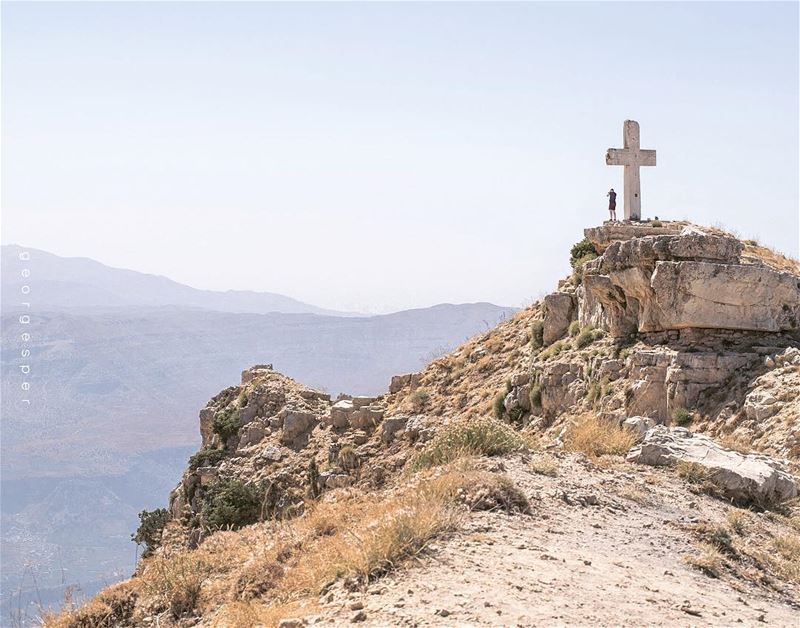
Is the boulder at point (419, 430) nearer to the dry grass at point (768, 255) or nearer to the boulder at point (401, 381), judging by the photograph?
the boulder at point (401, 381)

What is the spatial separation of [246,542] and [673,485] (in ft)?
20.2

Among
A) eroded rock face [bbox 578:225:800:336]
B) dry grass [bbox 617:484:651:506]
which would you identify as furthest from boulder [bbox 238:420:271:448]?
dry grass [bbox 617:484:651:506]

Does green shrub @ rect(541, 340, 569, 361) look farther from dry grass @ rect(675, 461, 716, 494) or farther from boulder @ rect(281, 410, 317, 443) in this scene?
dry grass @ rect(675, 461, 716, 494)

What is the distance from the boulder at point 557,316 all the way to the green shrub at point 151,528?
1146 centimetres

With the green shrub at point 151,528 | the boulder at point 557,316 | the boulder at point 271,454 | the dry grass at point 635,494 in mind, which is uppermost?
the boulder at point 557,316

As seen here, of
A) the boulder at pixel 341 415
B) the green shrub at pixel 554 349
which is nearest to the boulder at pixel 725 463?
the green shrub at pixel 554 349

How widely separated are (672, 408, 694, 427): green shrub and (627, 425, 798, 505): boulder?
11.0 feet

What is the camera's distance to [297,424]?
2608 cm

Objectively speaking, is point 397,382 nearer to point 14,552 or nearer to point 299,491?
point 299,491

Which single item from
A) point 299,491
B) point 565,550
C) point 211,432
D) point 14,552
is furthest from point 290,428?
point 14,552

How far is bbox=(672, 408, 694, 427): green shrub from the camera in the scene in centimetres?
1822

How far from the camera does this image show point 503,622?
7355mm

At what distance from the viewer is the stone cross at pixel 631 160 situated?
28.8m

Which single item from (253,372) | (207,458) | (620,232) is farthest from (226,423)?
(620,232)
